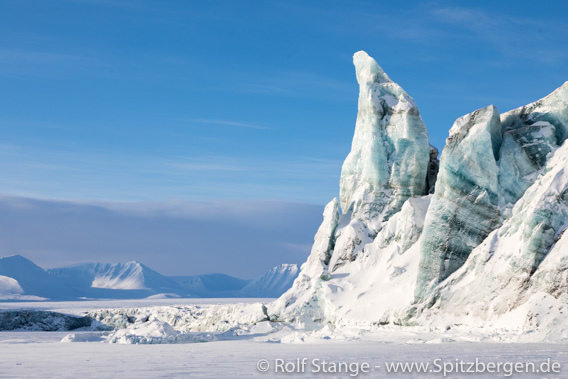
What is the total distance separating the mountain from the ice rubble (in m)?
0.06

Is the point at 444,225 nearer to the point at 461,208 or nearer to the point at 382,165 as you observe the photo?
the point at 461,208

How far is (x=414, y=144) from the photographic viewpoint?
41.8 metres

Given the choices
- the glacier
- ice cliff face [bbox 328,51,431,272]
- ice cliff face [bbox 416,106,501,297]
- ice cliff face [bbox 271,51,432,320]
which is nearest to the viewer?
the glacier

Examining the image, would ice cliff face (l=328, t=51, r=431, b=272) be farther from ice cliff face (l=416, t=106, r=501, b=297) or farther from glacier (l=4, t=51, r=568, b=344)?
ice cliff face (l=416, t=106, r=501, b=297)

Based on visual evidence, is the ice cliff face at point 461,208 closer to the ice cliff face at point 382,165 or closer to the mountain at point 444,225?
the mountain at point 444,225

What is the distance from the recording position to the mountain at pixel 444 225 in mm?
30469

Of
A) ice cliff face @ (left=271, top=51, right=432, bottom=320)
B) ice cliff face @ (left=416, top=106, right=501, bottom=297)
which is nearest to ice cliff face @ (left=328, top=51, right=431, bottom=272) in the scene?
ice cliff face @ (left=271, top=51, right=432, bottom=320)

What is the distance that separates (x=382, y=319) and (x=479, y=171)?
8632mm

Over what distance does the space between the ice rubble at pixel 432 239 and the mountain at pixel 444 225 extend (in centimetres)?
6

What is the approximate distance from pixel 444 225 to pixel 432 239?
89 cm

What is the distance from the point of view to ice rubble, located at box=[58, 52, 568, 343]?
30422mm

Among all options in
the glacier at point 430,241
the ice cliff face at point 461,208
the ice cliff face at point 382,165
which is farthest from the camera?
the ice cliff face at point 382,165

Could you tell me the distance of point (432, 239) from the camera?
34.3 m

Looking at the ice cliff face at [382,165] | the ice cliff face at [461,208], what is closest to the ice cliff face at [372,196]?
the ice cliff face at [382,165]
